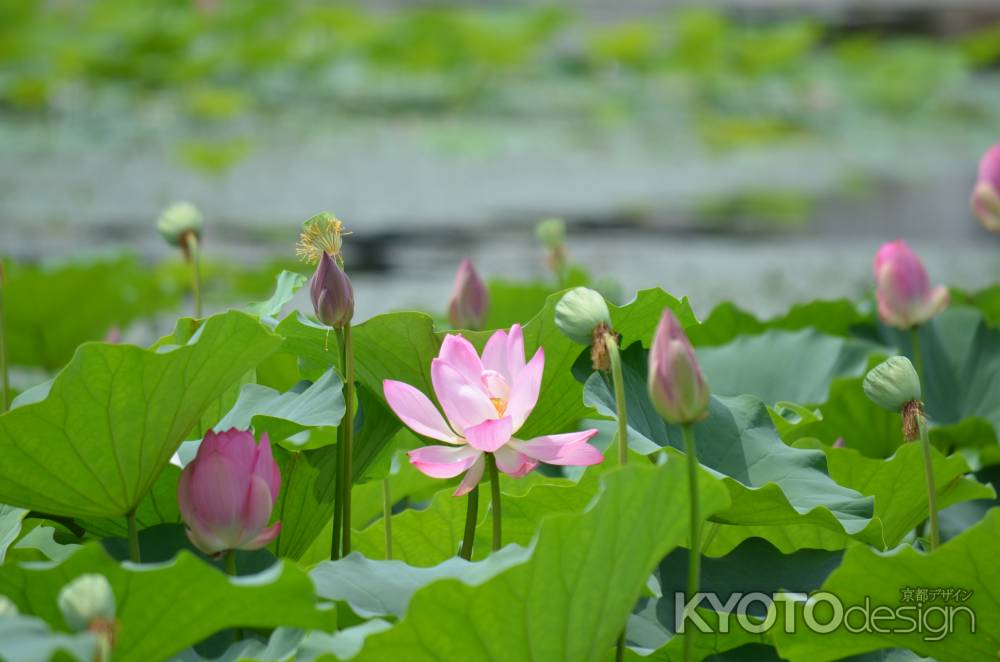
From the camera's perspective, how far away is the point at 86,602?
1.36ft

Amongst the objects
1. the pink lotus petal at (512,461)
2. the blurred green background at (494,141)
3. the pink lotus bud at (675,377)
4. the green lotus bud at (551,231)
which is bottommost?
the blurred green background at (494,141)

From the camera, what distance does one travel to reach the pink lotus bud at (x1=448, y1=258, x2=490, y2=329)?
2.95 feet

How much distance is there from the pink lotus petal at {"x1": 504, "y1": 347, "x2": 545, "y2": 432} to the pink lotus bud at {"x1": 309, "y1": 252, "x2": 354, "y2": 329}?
85mm

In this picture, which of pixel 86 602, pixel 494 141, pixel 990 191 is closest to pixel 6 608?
pixel 86 602

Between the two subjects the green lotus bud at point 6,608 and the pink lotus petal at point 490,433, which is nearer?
the green lotus bud at point 6,608

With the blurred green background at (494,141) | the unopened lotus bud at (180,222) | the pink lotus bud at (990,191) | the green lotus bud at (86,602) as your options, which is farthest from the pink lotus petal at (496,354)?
the blurred green background at (494,141)

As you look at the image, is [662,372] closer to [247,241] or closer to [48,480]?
[48,480]

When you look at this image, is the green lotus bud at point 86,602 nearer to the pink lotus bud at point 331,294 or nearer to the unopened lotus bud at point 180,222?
the pink lotus bud at point 331,294

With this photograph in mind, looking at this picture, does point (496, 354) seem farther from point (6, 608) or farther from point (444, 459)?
point (6, 608)

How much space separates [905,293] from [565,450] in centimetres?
43

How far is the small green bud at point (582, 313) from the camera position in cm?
57

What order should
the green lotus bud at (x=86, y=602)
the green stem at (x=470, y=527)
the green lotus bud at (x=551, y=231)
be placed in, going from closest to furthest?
the green lotus bud at (x=86, y=602) → the green stem at (x=470, y=527) → the green lotus bud at (x=551, y=231)

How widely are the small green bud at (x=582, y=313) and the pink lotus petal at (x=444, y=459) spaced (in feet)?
0.25

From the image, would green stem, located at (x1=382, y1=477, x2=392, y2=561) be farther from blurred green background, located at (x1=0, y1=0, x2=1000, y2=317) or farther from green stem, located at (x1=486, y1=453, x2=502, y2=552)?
blurred green background, located at (x1=0, y1=0, x2=1000, y2=317)
